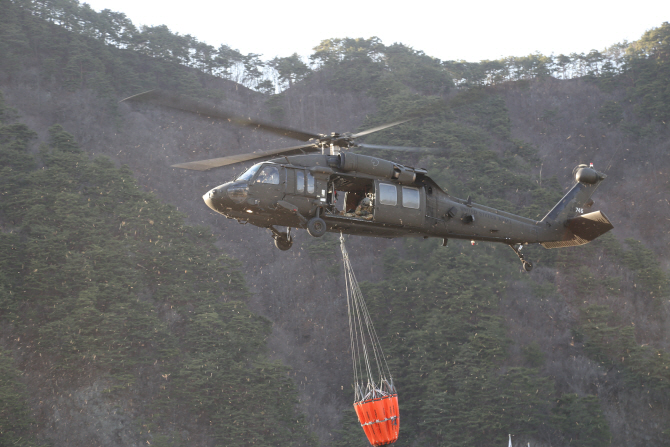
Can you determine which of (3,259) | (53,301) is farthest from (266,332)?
(3,259)

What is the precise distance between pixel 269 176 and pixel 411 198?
362 cm

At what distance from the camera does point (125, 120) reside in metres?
61.2

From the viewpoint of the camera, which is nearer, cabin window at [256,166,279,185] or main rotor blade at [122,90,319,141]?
main rotor blade at [122,90,319,141]

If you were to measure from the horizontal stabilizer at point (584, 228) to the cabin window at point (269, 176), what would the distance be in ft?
29.3

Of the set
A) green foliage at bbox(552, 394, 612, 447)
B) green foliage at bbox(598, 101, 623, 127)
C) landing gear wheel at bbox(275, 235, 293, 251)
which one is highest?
green foliage at bbox(598, 101, 623, 127)

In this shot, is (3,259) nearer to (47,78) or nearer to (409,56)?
(47,78)

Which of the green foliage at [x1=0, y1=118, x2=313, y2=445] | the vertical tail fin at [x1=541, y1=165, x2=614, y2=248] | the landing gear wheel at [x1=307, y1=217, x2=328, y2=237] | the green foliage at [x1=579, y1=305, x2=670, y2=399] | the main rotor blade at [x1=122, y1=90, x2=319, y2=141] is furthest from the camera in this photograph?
the green foliage at [x1=579, y1=305, x2=670, y2=399]

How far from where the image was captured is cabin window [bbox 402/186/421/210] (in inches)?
603

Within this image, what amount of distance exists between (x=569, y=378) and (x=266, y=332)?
22440mm

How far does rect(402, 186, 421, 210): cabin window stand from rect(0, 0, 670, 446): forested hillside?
333 cm

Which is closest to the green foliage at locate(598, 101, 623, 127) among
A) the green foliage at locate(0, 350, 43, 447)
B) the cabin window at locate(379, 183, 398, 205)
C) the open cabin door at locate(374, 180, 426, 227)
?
the open cabin door at locate(374, 180, 426, 227)

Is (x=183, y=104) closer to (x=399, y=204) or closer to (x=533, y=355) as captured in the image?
(x=399, y=204)

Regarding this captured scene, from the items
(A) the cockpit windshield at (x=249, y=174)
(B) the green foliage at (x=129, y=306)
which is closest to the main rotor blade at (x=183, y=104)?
(A) the cockpit windshield at (x=249, y=174)

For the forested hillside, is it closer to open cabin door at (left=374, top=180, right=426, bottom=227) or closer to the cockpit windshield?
open cabin door at (left=374, top=180, right=426, bottom=227)
